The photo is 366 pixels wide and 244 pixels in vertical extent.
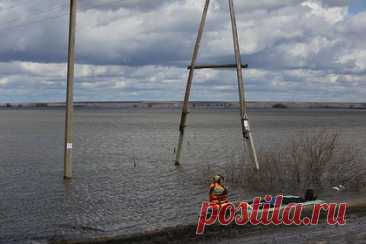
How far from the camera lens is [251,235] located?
50.2 ft

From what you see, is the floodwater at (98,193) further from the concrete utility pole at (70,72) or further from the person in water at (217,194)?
the concrete utility pole at (70,72)

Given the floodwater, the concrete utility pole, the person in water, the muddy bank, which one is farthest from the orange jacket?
the concrete utility pole

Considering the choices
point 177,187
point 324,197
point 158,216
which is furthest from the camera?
point 177,187

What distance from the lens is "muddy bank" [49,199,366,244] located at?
1473cm

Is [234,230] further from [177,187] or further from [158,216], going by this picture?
[177,187]

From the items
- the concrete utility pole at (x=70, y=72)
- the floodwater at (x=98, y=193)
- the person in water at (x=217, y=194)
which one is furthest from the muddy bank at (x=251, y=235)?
the concrete utility pole at (x=70, y=72)

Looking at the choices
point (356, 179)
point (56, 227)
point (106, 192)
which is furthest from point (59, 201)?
point (356, 179)

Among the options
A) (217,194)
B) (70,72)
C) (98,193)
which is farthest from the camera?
(98,193)

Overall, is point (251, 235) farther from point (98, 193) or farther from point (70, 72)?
point (70, 72)

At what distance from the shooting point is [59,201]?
74.2 feet

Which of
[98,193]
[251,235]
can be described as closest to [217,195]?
[251,235]

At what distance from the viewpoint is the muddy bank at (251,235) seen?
48.3 ft

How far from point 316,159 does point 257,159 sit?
3.27 meters

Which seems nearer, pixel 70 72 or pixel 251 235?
pixel 251 235
